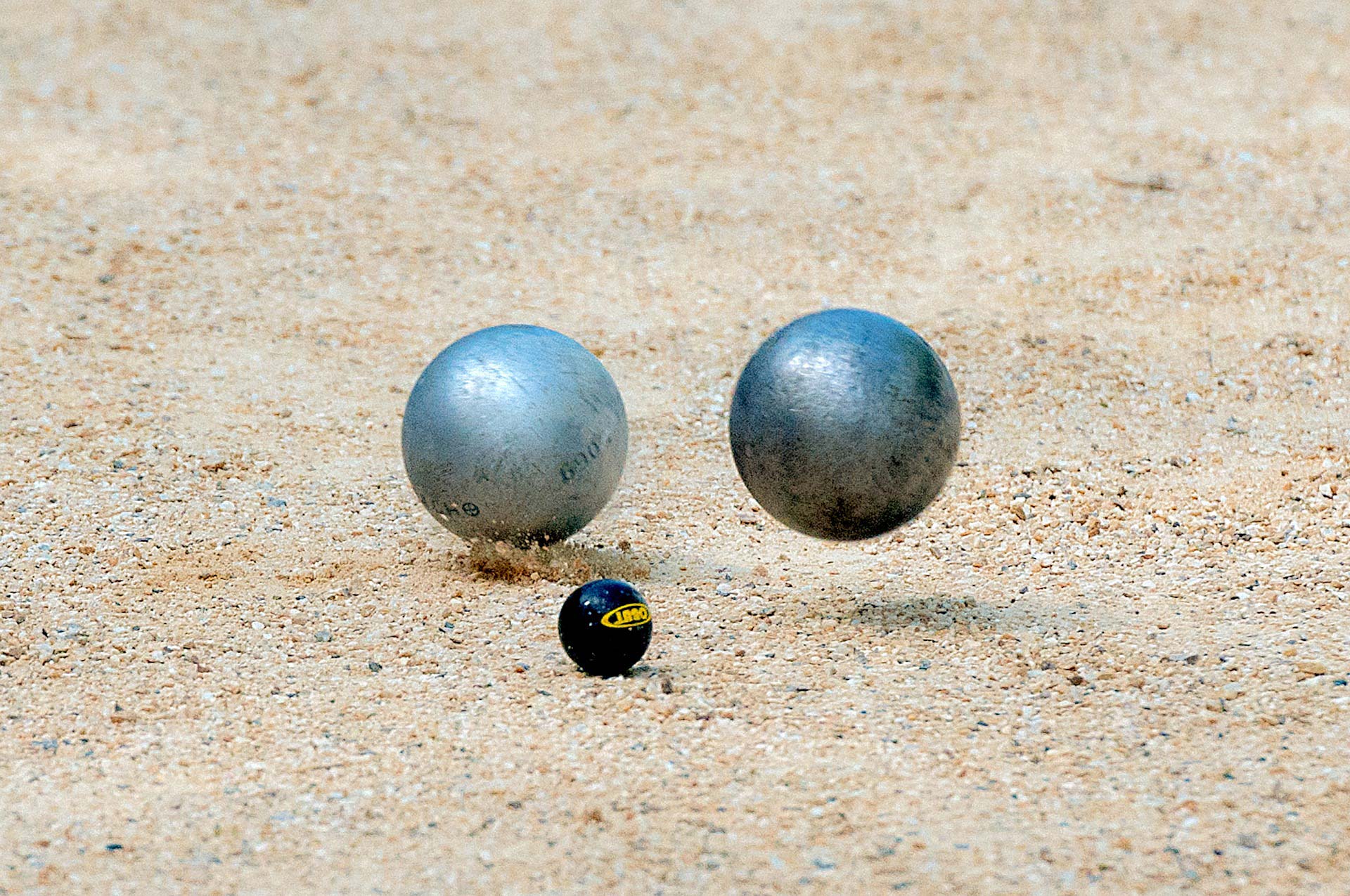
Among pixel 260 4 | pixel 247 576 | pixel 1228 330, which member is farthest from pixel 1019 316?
pixel 260 4

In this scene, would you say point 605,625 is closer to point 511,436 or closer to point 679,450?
point 511,436

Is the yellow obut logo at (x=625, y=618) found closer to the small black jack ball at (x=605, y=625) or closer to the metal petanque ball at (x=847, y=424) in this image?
the small black jack ball at (x=605, y=625)

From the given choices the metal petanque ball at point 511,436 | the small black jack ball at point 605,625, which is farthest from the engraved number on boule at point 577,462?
the small black jack ball at point 605,625

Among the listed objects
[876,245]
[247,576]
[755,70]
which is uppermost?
[755,70]

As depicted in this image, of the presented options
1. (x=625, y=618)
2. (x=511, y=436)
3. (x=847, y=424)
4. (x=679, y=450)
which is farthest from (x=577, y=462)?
(x=679, y=450)

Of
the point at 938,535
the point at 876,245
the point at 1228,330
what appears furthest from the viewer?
the point at 876,245

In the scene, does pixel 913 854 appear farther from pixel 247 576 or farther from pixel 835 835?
pixel 247 576
